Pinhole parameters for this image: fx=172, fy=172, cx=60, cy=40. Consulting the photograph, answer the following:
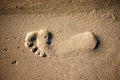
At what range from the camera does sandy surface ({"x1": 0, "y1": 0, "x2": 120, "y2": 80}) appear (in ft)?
3.84

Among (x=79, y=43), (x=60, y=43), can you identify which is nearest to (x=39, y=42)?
(x=60, y=43)

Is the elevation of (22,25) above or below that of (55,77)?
above

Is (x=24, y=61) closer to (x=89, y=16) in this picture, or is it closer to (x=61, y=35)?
(x=61, y=35)

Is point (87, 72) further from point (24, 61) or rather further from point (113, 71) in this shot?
point (24, 61)

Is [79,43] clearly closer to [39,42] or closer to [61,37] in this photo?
[61,37]

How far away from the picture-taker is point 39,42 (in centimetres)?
117

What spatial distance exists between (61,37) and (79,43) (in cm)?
13

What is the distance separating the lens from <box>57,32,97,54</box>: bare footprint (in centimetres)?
118

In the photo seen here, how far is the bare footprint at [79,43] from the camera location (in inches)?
46.5

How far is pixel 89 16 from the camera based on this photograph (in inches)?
47.8

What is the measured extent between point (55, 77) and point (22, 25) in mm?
426

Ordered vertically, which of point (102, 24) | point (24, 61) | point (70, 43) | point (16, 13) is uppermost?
point (16, 13)

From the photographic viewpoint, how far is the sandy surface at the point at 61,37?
1.17m

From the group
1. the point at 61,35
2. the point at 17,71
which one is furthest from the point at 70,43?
the point at 17,71
